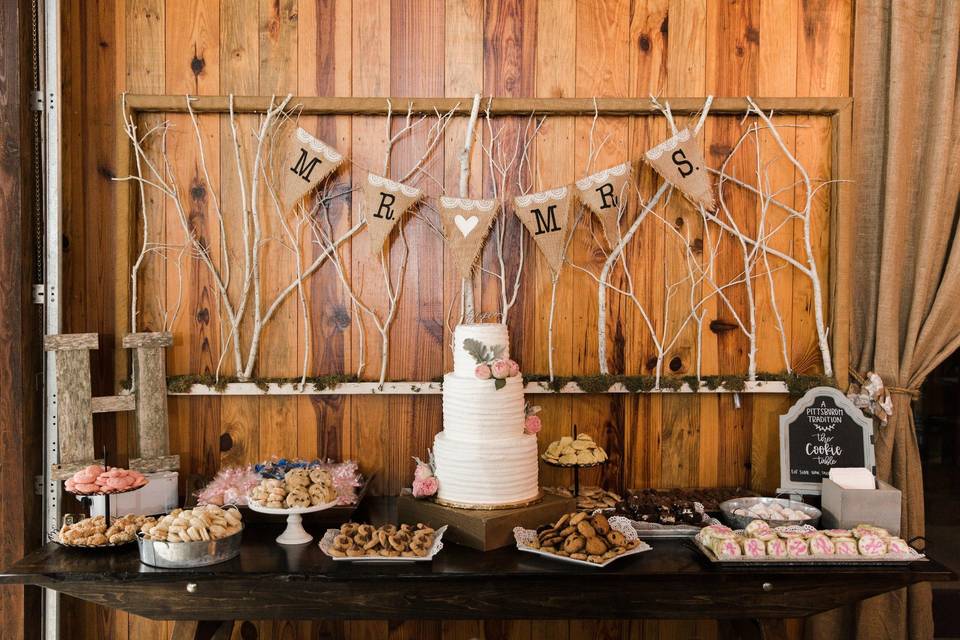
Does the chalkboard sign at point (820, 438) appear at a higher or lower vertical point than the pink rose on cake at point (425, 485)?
higher

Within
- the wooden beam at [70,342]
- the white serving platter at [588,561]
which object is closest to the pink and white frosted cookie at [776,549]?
the white serving platter at [588,561]

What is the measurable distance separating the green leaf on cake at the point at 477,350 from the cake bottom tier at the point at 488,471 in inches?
10.7

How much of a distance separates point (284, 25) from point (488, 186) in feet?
3.36

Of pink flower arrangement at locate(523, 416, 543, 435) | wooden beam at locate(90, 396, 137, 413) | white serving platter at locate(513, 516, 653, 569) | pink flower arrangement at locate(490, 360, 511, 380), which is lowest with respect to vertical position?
white serving platter at locate(513, 516, 653, 569)

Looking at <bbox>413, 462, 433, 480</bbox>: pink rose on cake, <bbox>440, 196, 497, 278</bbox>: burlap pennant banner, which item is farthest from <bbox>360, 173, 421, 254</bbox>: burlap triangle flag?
<bbox>413, 462, 433, 480</bbox>: pink rose on cake

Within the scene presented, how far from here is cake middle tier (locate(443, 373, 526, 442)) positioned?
7.88 ft

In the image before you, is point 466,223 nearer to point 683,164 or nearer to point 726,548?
point 683,164

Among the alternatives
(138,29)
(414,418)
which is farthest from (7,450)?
(138,29)

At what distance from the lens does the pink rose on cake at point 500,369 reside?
7.87 ft

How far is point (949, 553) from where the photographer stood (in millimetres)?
2977

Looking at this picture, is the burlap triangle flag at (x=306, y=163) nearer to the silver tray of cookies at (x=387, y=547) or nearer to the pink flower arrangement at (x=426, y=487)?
the pink flower arrangement at (x=426, y=487)

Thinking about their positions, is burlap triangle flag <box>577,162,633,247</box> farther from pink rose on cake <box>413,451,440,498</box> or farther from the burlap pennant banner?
pink rose on cake <box>413,451,440,498</box>

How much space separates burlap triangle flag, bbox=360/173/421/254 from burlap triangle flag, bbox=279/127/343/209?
0.55 feet

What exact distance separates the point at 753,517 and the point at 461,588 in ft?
3.35
